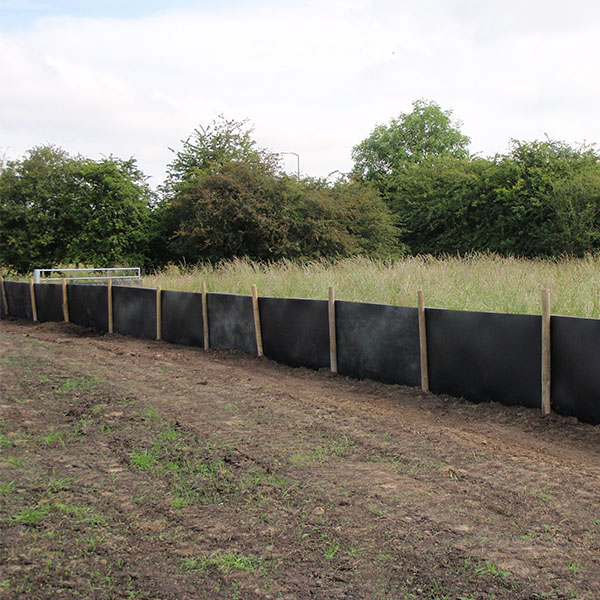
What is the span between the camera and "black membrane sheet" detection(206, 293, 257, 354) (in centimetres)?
1021

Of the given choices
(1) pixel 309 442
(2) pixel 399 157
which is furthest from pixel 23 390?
(2) pixel 399 157

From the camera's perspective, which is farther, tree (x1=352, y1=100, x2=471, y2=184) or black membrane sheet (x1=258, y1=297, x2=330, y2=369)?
tree (x1=352, y1=100, x2=471, y2=184)

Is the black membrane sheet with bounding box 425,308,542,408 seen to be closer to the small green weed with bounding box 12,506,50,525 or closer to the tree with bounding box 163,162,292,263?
the small green weed with bounding box 12,506,50,525

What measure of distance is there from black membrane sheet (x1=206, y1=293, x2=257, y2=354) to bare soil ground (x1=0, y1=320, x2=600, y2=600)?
8.58 ft

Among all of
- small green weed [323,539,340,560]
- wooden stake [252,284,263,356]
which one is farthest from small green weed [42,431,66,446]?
wooden stake [252,284,263,356]

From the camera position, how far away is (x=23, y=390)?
25.2 feet

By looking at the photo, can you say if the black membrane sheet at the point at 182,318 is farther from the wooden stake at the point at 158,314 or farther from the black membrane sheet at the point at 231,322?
the black membrane sheet at the point at 231,322

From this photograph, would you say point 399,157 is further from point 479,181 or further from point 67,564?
point 67,564

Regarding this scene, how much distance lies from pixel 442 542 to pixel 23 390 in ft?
18.9

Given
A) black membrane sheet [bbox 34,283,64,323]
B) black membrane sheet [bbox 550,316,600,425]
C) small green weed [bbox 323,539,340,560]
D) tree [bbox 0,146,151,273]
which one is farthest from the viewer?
tree [bbox 0,146,151,273]

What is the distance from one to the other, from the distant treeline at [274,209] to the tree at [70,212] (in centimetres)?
6

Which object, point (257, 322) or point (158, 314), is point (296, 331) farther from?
point (158, 314)

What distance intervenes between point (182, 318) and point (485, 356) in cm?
632

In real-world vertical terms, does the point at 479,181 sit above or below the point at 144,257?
above
